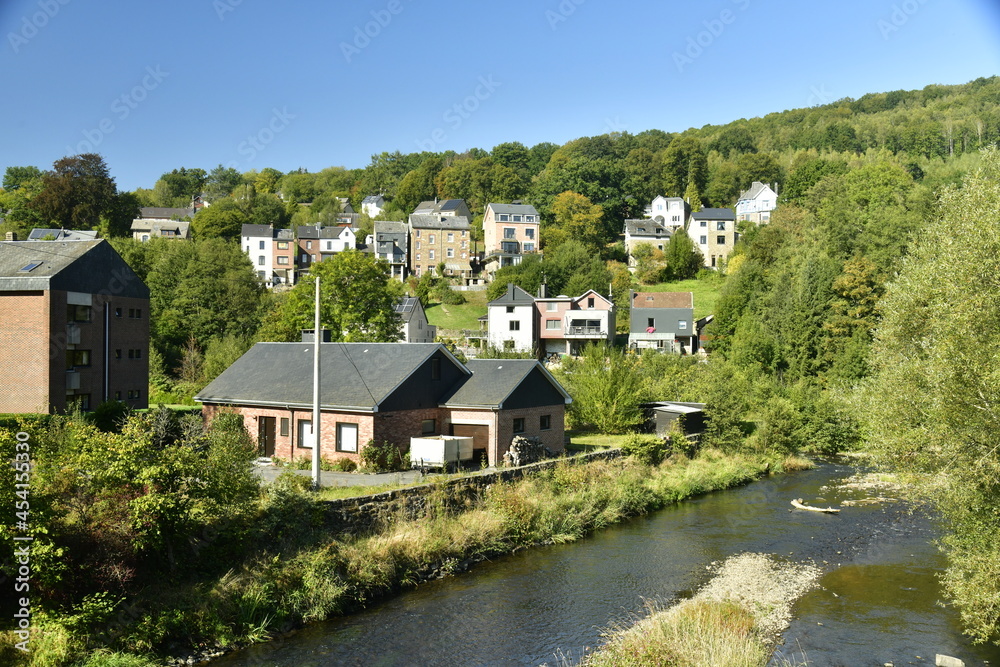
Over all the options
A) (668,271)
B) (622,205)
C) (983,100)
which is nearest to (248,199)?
(622,205)

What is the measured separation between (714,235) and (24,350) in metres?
72.0

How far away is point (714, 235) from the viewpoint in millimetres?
86062

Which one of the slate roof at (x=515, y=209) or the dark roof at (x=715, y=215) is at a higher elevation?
the slate roof at (x=515, y=209)

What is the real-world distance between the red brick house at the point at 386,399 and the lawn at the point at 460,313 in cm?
3967

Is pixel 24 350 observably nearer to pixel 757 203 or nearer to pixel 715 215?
pixel 715 215

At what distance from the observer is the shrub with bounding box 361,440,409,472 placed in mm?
24094

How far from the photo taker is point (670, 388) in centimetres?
4269

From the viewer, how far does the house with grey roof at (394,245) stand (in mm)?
89188

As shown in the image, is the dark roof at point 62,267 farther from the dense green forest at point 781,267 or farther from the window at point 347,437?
the window at point 347,437

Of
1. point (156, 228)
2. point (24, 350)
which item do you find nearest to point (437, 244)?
point (156, 228)

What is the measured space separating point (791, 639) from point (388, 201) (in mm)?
119703

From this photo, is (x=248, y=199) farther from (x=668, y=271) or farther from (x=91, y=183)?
(x=668, y=271)

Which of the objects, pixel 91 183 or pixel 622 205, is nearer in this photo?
pixel 91 183

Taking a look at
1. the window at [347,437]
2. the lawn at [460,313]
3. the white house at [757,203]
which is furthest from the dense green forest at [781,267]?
the window at [347,437]
